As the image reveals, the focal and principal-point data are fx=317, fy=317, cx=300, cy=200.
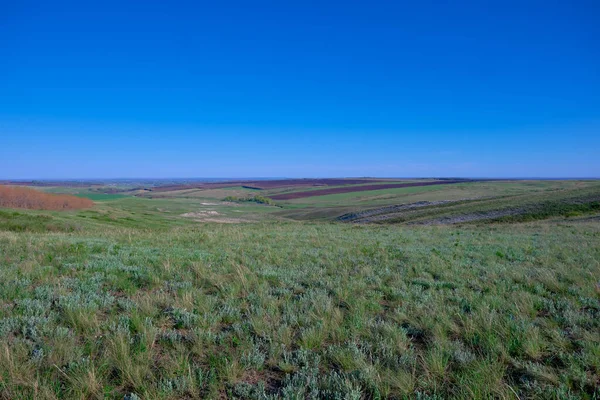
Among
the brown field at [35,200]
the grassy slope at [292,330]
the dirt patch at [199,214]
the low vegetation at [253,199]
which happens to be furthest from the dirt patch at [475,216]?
the low vegetation at [253,199]

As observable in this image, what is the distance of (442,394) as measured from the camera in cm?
359

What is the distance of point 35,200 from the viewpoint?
184ft

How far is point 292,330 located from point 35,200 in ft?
227

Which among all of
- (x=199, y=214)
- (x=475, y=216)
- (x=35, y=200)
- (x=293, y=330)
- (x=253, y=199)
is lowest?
(x=199, y=214)

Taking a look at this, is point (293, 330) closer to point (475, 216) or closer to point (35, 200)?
point (475, 216)

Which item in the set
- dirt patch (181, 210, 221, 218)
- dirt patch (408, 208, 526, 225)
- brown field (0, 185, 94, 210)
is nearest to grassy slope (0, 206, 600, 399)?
dirt patch (408, 208, 526, 225)

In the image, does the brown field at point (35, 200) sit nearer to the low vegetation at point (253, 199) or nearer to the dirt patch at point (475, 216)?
the dirt patch at point (475, 216)

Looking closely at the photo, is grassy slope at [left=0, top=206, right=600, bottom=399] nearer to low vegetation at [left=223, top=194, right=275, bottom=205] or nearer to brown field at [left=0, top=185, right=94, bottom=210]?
brown field at [left=0, top=185, right=94, bottom=210]

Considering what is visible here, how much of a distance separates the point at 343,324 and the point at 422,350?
1.24m

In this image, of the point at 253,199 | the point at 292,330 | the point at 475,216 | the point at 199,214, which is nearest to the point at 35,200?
the point at 199,214

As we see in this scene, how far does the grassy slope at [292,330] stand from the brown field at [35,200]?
5977 cm

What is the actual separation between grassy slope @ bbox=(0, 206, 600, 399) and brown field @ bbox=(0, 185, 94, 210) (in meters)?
59.8

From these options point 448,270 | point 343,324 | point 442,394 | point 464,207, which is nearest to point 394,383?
point 442,394

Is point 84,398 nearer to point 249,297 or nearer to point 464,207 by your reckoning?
point 249,297
